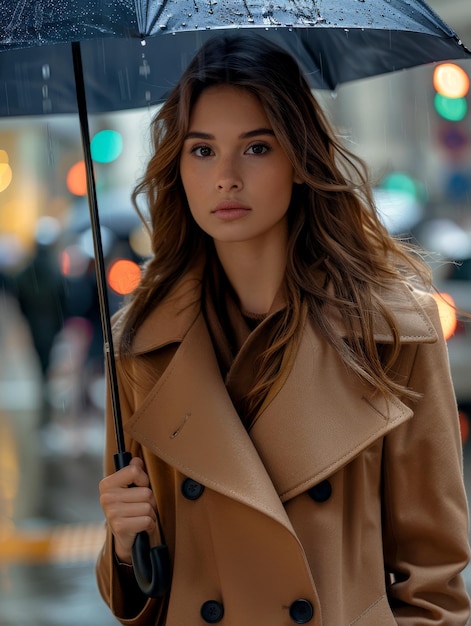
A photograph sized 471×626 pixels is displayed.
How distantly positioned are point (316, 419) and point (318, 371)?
117 mm

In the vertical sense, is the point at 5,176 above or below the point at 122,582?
above

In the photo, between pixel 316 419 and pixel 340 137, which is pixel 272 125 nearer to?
pixel 340 137

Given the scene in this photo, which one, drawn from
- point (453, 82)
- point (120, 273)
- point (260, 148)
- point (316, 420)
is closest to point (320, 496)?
point (316, 420)

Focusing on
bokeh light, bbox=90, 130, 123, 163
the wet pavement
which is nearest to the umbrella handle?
the wet pavement

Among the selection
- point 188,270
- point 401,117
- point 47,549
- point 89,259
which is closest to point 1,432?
point 89,259

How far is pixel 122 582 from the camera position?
285cm

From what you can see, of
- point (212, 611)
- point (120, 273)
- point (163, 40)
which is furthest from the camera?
point (120, 273)

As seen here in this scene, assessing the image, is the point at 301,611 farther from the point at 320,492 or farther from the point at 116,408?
the point at 116,408

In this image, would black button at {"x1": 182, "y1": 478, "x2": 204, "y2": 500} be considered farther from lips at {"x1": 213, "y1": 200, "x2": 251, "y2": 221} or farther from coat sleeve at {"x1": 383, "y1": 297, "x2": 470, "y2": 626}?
lips at {"x1": 213, "y1": 200, "x2": 251, "y2": 221}

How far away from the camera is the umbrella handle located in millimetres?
2604

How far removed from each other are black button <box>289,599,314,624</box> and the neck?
0.77 meters

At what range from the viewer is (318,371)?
2.67 meters

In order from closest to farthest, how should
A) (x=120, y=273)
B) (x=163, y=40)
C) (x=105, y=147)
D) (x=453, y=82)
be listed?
1. (x=163, y=40)
2. (x=453, y=82)
3. (x=120, y=273)
4. (x=105, y=147)

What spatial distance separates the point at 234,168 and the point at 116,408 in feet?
2.10
